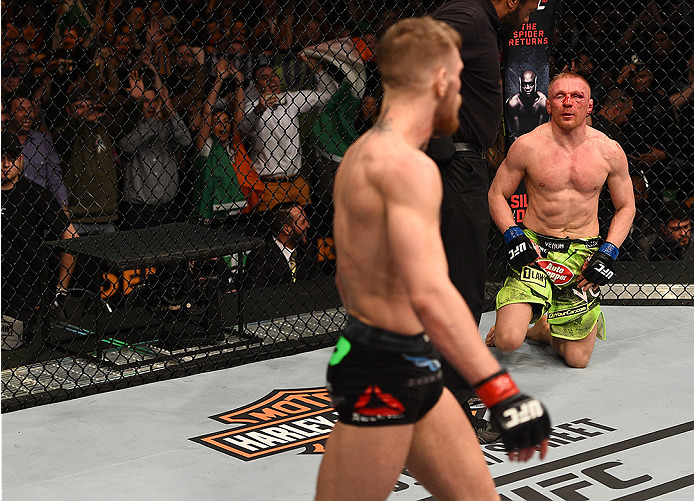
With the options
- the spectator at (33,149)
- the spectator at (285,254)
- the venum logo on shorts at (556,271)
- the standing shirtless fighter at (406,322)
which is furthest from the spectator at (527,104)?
the standing shirtless fighter at (406,322)

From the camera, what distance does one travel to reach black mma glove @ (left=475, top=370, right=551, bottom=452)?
160cm

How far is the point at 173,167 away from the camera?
4.89 meters

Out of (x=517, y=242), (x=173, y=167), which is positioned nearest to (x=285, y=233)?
(x=173, y=167)

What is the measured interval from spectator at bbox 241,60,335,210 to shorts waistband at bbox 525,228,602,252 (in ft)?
5.09

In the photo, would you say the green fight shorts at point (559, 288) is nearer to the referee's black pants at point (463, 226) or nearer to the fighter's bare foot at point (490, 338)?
the fighter's bare foot at point (490, 338)

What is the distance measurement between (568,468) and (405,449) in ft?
3.87

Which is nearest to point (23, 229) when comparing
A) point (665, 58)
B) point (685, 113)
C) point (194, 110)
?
point (194, 110)

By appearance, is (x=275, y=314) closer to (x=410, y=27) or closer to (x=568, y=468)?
(x=568, y=468)

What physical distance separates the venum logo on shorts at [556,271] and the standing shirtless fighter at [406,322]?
2002 millimetres

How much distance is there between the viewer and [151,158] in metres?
4.87

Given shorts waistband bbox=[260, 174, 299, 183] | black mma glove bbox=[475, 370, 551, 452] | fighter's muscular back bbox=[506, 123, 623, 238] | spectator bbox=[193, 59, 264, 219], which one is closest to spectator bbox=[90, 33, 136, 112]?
spectator bbox=[193, 59, 264, 219]

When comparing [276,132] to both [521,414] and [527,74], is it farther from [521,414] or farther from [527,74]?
[521,414]

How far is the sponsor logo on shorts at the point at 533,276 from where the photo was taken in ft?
12.3

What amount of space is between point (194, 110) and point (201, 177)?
0.37 meters
